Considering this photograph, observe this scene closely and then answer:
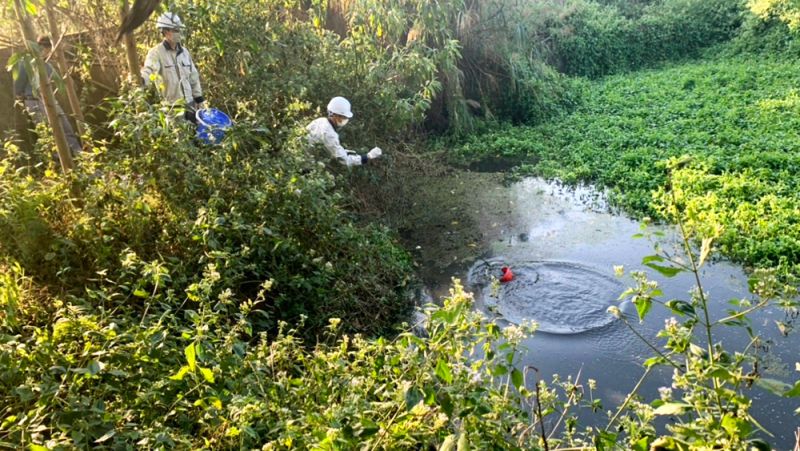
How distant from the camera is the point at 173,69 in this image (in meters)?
5.55

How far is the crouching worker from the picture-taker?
19.1 ft

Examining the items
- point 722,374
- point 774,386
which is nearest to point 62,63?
point 722,374

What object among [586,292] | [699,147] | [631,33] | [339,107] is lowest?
[586,292]

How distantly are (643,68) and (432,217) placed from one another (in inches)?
466

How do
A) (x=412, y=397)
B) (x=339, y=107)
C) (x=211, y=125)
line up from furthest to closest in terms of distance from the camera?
(x=339, y=107), (x=211, y=125), (x=412, y=397)

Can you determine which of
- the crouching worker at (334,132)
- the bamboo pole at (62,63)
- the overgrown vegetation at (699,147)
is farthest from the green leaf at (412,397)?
the crouching worker at (334,132)

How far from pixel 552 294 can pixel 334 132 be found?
2559 mm

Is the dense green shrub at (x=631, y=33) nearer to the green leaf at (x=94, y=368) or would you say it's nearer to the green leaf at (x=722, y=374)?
the green leaf at (x=722, y=374)

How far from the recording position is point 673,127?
950cm

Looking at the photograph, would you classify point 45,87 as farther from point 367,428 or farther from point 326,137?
point 367,428

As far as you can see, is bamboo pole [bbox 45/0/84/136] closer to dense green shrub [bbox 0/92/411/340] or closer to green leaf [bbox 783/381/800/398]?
dense green shrub [bbox 0/92/411/340]

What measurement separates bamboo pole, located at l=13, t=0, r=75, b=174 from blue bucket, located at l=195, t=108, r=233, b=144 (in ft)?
2.86

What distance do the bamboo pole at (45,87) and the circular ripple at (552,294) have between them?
3.22m

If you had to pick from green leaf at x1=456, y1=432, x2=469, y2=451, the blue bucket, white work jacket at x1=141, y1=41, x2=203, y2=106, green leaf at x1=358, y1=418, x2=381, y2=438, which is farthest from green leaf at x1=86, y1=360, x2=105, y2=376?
white work jacket at x1=141, y1=41, x2=203, y2=106
